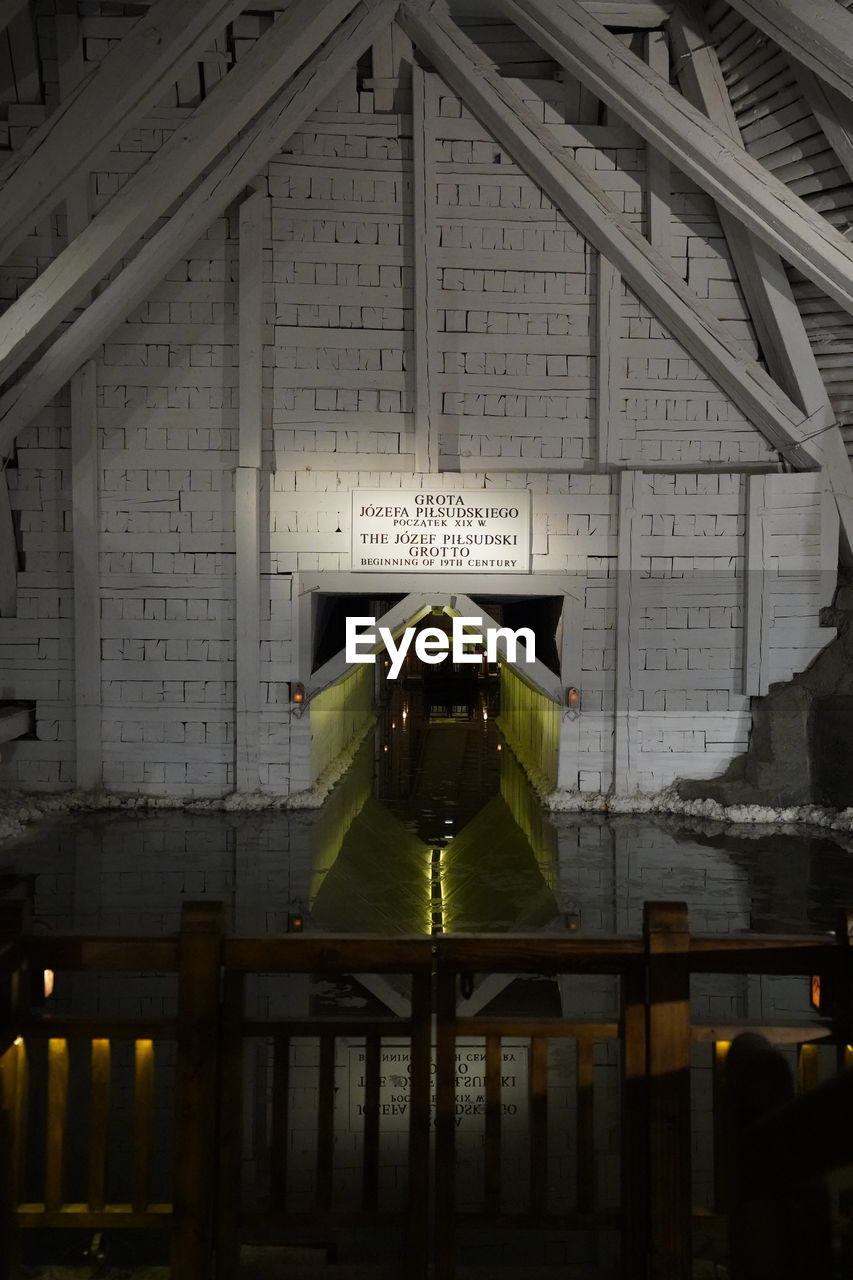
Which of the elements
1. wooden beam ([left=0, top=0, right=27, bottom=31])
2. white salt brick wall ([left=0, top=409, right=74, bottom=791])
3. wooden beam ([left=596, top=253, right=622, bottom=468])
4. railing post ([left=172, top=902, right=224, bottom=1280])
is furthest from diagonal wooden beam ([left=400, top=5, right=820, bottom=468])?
railing post ([left=172, top=902, right=224, bottom=1280])

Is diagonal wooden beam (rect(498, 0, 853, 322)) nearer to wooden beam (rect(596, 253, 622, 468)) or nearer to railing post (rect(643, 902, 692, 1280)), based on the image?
wooden beam (rect(596, 253, 622, 468))

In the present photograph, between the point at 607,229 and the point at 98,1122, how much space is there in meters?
10.5

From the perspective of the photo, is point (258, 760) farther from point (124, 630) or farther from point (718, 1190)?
point (718, 1190)

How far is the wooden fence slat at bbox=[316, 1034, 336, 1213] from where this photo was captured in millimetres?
3301

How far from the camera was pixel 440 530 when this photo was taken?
11.8 metres

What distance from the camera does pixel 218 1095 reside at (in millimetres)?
3232

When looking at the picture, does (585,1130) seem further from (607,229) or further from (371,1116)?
(607,229)

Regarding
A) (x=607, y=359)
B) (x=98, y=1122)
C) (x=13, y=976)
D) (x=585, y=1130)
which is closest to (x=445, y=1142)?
(x=585, y=1130)

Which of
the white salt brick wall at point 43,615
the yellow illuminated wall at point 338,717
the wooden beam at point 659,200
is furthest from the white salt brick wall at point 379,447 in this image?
the yellow illuminated wall at point 338,717

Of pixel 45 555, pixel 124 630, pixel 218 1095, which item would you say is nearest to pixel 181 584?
pixel 124 630

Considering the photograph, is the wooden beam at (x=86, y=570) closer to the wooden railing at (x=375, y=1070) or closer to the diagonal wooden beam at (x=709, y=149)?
the diagonal wooden beam at (x=709, y=149)

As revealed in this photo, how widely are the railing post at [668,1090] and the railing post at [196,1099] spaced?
55.2 inches

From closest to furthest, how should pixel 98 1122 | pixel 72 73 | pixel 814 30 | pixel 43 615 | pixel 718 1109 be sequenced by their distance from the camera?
pixel 98 1122 → pixel 718 1109 → pixel 814 30 → pixel 72 73 → pixel 43 615

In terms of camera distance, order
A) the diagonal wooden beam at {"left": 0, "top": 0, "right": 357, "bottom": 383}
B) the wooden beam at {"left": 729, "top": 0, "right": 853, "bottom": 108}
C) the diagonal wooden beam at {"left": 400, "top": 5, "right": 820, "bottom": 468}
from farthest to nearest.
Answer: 1. the diagonal wooden beam at {"left": 400, "top": 5, "right": 820, "bottom": 468}
2. the diagonal wooden beam at {"left": 0, "top": 0, "right": 357, "bottom": 383}
3. the wooden beam at {"left": 729, "top": 0, "right": 853, "bottom": 108}
